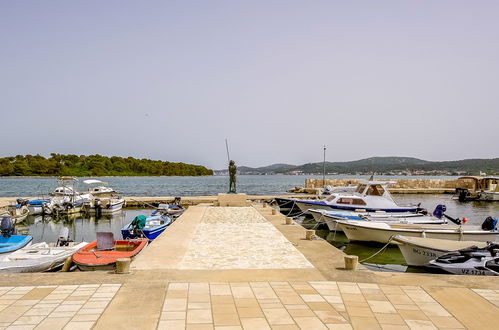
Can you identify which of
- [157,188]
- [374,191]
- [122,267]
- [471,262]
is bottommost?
[157,188]

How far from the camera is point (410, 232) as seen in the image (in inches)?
564

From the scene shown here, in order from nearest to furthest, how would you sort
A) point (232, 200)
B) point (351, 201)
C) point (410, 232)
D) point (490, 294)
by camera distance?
1. point (490, 294)
2. point (410, 232)
3. point (351, 201)
4. point (232, 200)

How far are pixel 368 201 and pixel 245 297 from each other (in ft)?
52.1

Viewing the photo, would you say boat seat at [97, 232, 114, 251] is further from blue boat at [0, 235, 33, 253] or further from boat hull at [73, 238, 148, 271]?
blue boat at [0, 235, 33, 253]

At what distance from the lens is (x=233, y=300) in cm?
588

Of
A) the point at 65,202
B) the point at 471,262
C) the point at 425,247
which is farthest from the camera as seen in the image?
the point at 65,202

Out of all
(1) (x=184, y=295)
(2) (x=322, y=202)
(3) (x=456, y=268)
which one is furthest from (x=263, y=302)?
(2) (x=322, y=202)

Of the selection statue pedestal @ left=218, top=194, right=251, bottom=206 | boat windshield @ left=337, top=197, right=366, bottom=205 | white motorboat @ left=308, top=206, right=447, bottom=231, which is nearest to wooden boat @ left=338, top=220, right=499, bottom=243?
white motorboat @ left=308, top=206, right=447, bottom=231

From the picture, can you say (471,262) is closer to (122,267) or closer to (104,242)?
(122,267)

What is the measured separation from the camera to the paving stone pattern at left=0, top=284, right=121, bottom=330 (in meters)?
4.96

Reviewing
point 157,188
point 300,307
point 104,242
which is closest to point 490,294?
point 300,307

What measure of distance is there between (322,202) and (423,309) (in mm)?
16288

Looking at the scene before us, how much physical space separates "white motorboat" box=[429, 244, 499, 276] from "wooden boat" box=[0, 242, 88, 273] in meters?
10.4

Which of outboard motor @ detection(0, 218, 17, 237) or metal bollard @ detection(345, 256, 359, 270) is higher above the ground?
metal bollard @ detection(345, 256, 359, 270)
